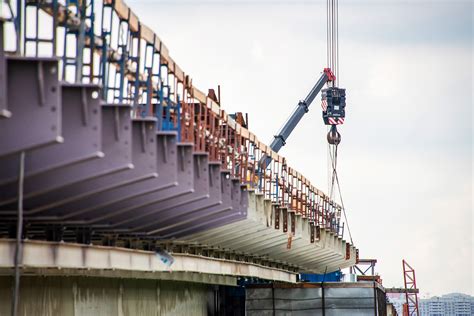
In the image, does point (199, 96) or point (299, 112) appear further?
point (299, 112)

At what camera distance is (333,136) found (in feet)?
345

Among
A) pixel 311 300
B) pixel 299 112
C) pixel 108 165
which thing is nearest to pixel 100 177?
pixel 108 165

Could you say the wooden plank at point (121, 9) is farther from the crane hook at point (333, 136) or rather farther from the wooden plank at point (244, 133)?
the crane hook at point (333, 136)

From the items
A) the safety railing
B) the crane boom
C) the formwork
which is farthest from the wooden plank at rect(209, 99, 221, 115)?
the crane boom

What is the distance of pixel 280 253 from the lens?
47.2 metres

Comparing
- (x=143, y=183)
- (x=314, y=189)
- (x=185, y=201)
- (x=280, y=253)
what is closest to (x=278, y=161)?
(x=280, y=253)

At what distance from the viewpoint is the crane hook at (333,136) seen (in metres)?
105

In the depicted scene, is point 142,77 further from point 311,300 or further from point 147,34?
point 311,300

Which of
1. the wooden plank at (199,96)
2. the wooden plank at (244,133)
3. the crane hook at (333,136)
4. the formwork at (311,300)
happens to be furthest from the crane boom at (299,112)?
the wooden plank at (199,96)

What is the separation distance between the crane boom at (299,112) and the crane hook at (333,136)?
2532mm

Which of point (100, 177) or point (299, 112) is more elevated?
point (299, 112)

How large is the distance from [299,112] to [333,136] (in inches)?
128

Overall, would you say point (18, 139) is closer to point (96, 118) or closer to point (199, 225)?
point (96, 118)

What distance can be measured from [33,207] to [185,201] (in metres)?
6.09
